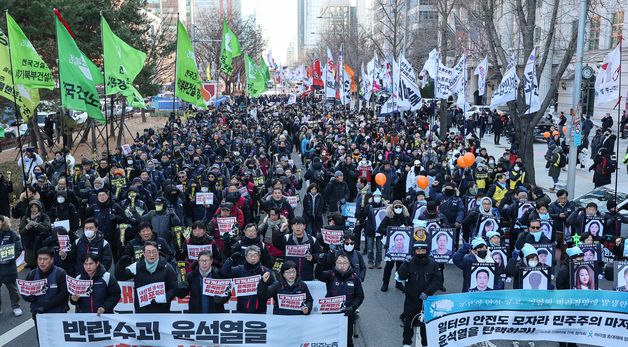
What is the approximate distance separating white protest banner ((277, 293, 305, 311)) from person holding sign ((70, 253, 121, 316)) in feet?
6.00

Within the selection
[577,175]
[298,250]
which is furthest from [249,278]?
[577,175]

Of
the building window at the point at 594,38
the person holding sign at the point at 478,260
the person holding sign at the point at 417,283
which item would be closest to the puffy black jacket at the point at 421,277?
the person holding sign at the point at 417,283

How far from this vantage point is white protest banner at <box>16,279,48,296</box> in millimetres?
6332

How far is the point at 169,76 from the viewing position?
39.6 metres

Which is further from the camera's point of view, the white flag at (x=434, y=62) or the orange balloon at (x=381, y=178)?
the white flag at (x=434, y=62)

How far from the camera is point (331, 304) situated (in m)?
6.53

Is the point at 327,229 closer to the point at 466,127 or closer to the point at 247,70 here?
the point at 247,70

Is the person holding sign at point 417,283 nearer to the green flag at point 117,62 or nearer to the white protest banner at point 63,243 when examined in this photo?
the white protest banner at point 63,243

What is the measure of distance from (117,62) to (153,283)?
707cm

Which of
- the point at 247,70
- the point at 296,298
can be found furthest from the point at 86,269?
the point at 247,70

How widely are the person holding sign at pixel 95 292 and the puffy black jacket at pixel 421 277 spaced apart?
11.2ft

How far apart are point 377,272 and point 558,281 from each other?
148 inches

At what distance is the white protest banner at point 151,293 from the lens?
649 cm

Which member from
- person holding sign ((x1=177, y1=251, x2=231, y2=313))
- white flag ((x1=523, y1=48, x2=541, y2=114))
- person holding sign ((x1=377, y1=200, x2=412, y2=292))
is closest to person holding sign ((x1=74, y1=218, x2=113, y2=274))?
person holding sign ((x1=177, y1=251, x2=231, y2=313))
